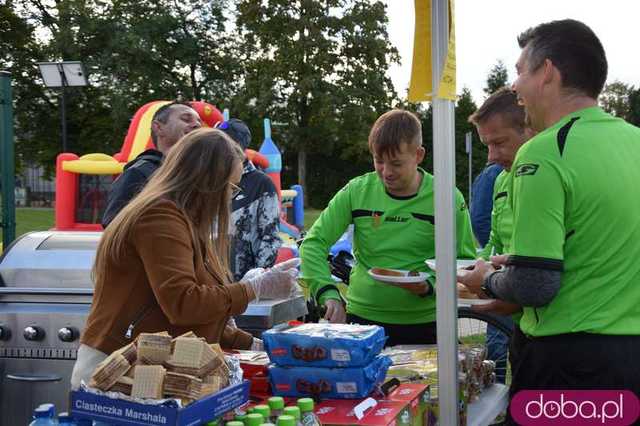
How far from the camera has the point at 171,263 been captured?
207 centimetres

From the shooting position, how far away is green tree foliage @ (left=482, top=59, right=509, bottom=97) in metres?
48.3

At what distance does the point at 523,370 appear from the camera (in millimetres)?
2029

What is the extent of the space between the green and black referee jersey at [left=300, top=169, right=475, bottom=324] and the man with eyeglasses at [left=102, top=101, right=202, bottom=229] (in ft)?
3.49

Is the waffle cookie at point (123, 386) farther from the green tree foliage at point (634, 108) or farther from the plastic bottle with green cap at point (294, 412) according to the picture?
the green tree foliage at point (634, 108)

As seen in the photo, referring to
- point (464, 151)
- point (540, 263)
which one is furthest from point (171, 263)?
point (464, 151)

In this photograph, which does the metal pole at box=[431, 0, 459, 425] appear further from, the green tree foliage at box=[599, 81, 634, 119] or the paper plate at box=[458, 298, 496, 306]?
the green tree foliage at box=[599, 81, 634, 119]

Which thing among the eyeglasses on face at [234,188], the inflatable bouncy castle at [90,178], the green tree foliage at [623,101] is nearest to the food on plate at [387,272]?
the eyeglasses on face at [234,188]

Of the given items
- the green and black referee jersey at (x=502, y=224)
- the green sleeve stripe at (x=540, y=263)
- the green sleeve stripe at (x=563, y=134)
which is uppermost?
the green sleeve stripe at (x=563, y=134)

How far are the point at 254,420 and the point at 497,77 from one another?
165ft

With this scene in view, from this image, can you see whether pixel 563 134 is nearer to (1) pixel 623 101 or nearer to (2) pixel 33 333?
(2) pixel 33 333

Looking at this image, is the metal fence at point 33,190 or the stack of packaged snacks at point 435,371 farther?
the metal fence at point 33,190

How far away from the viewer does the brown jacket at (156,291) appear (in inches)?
81.3

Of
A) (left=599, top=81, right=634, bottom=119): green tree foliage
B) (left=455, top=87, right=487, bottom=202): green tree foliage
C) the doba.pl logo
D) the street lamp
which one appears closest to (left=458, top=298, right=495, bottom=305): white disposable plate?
the doba.pl logo

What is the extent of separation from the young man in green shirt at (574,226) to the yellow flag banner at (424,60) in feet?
0.73
